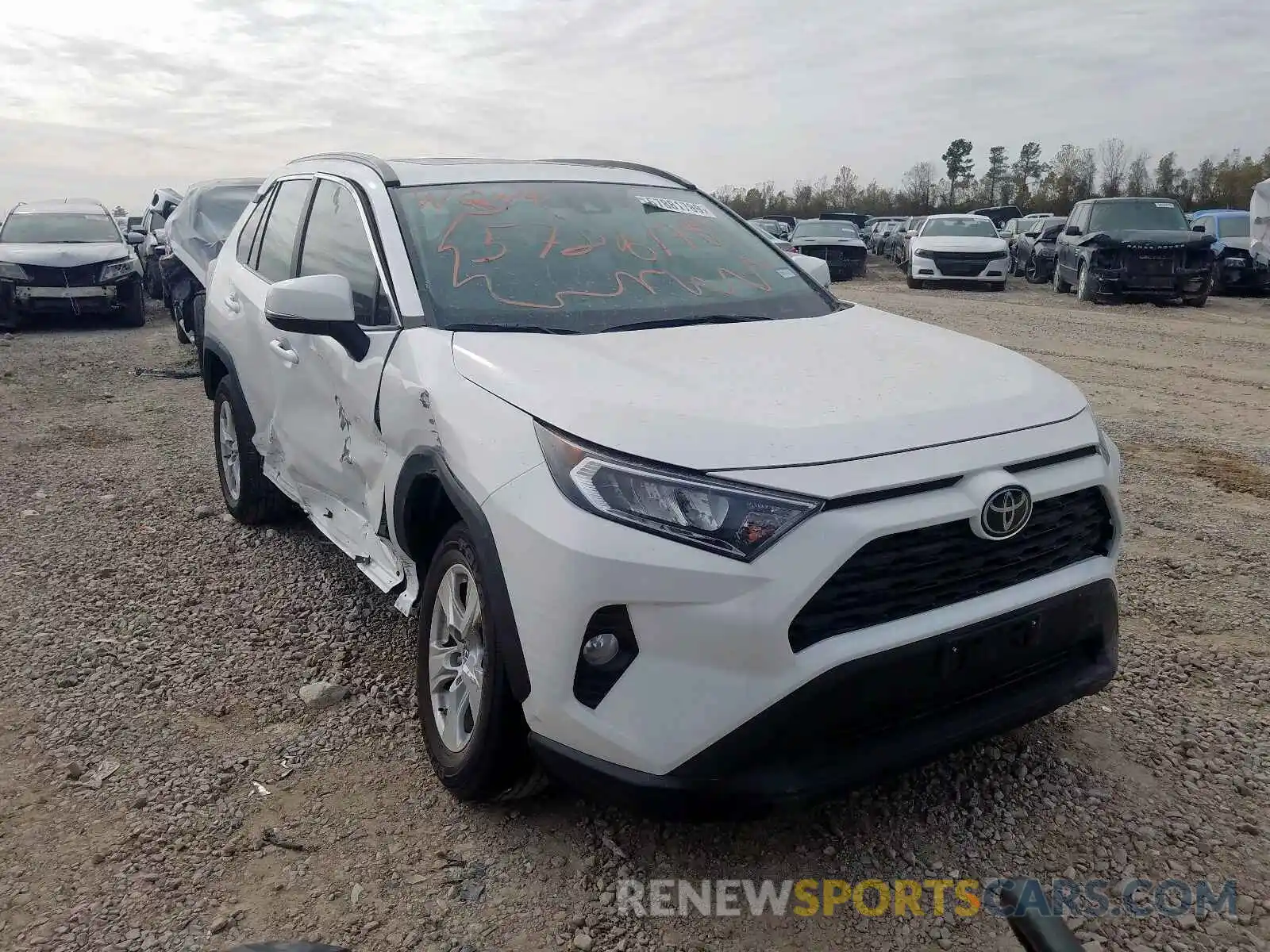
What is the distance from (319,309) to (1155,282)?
49.8ft

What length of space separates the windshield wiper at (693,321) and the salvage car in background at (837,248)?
20.0 m

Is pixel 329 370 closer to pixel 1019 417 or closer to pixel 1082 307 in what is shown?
pixel 1019 417

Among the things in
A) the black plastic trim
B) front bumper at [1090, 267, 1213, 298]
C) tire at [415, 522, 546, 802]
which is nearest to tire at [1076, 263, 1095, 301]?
front bumper at [1090, 267, 1213, 298]

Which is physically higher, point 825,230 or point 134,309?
point 825,230

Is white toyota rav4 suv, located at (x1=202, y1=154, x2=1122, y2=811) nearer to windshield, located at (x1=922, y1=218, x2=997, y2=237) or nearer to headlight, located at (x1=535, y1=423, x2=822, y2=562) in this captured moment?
headlight, located at (x1=535, y1=423, x2=822, y2=562)

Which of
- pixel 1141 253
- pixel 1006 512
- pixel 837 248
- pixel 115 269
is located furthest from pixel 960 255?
pixel 1006 512

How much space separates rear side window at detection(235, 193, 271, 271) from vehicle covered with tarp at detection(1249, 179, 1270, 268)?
14.8 m

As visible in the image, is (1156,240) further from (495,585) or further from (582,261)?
(495,585)

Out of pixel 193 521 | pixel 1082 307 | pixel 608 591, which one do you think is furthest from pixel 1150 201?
pixel 608 591

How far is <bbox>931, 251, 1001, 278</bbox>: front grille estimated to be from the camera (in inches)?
733

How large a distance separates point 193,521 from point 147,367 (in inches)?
243

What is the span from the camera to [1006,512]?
2.22 m

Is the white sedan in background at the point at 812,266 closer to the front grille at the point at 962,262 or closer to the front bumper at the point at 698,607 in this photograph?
the front bumper at the point at 698,607

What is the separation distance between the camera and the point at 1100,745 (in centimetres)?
294
